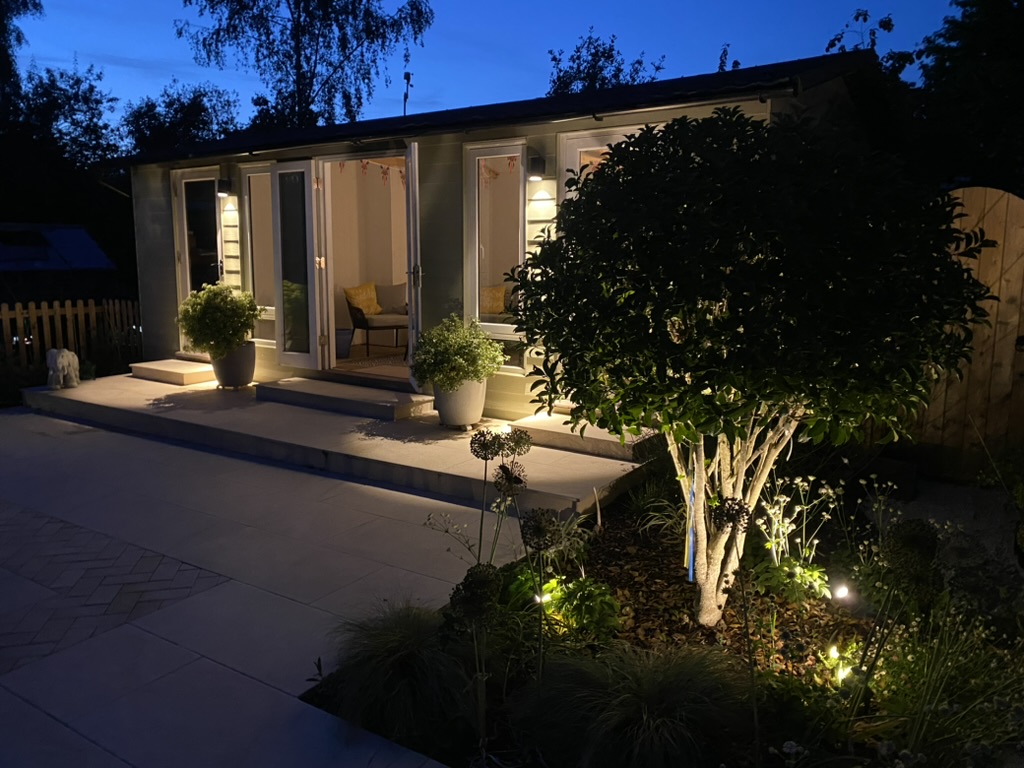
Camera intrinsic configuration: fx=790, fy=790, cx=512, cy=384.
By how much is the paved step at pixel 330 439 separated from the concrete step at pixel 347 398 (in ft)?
0.32

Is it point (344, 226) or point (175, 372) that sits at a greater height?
point (344, 226)

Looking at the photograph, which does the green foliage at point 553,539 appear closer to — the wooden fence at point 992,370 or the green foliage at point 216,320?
the wooden fence at point 992,370

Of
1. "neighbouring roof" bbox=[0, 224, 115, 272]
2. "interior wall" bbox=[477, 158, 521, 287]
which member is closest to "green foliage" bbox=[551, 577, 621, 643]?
"interior wall" bbox=[477, 158, 521, 287]

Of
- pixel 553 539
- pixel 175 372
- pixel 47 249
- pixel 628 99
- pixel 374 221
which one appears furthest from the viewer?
pixel 47 249

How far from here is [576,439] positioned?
592 centimetres

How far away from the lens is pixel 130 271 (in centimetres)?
1748

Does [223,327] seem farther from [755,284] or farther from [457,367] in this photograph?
[755,284]

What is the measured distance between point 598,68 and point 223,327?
69.6 ft

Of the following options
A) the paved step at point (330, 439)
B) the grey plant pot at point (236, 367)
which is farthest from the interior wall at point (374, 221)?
the paved step at point (330, 439)

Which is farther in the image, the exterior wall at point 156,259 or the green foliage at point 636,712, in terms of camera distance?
the exterior wall at point 156,259

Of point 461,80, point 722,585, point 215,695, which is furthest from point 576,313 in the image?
point 461,80

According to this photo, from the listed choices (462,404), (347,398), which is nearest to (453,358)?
(462,404)

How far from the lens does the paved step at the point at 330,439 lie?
17.1 ft

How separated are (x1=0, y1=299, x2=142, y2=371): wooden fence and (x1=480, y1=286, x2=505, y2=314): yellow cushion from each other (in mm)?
5451
